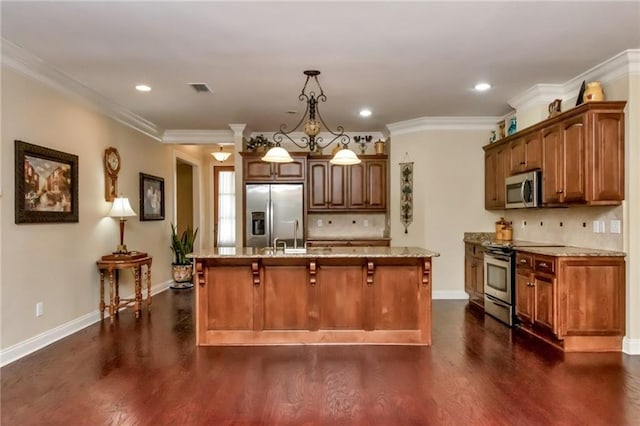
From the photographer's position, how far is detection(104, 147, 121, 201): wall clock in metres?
5.32

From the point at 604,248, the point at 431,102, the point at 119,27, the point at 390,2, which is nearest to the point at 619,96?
the point at 604,248

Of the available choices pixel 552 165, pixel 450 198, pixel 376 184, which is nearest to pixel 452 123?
pixel 450 198

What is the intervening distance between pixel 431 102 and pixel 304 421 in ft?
13.5

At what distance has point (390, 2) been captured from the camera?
2.85 m

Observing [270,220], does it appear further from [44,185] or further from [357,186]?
[44,185]

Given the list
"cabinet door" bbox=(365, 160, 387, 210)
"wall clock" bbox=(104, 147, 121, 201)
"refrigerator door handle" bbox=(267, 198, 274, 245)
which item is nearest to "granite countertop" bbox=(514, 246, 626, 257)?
"cabinet door" bbox=(365, 160, 387, 210)

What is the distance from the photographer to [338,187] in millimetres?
7086

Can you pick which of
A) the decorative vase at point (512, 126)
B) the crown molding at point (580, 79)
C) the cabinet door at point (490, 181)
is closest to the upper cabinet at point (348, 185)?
the cabinet door at point (490, 181)

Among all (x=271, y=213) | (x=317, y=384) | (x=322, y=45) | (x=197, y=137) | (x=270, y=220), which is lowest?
(x=317, y=384)

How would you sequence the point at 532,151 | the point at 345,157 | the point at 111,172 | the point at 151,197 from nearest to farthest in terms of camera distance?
the point at 345,157 → the point at 532,151 → the point at 111,172 → the point at 151,197

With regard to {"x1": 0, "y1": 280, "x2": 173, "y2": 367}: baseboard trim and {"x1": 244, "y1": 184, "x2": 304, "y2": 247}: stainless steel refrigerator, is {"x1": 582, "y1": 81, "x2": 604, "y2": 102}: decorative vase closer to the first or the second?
{"x1": 244, "y1": 184, "x2": 304, "y2": 247}: stainless steel refrigerator

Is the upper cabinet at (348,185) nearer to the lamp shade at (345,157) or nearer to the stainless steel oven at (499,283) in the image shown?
the stainless steel oven at (499,283)

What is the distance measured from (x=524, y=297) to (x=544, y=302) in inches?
15.0

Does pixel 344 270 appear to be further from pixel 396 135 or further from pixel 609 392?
pixel 396 135
